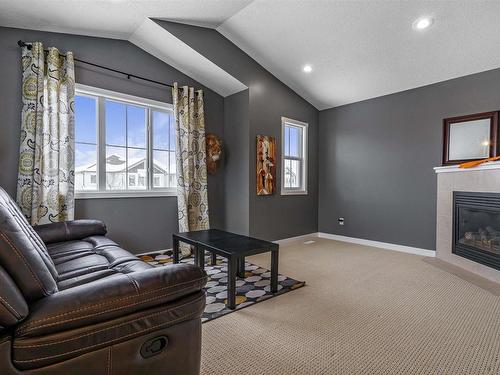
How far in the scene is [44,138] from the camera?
2.82m

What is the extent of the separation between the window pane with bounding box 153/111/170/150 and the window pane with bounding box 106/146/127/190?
0.47 metres

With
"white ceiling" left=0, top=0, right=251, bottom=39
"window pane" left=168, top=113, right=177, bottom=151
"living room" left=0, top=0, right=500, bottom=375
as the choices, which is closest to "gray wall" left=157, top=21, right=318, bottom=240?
"living room" left=0, top=0, right=500, bottom=375

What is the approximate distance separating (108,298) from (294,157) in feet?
13.5

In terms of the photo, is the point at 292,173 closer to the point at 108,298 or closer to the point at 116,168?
Result: the point at 116,168

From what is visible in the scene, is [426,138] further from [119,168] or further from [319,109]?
[119,168]

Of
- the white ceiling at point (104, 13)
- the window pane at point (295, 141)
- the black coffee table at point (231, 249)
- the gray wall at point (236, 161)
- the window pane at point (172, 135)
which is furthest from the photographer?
the window pane at point (295, 141)

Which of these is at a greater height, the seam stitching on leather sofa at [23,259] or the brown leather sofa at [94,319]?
the seam stitching on leather sofa at [23,259]

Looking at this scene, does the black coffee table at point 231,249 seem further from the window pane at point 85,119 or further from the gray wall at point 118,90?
the window pane at point 85,119

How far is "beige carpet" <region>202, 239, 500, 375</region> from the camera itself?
153 cm

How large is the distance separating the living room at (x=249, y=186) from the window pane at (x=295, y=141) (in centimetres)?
6

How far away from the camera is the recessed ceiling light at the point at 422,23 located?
2.84 m

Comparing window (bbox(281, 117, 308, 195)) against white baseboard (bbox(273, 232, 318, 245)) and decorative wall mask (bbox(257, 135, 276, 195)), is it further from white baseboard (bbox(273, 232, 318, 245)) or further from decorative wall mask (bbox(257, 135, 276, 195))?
white baseboard (bbox(273, 232, 318, 245))

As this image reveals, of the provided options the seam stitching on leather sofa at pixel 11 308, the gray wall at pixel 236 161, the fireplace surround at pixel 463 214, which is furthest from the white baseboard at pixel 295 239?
the seam stitching on leather sofa at pixel 11 308

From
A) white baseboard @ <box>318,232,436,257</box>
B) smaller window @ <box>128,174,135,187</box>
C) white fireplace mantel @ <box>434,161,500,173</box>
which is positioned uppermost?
white fireplace mantel @ <box>434,161,500,173</box>
